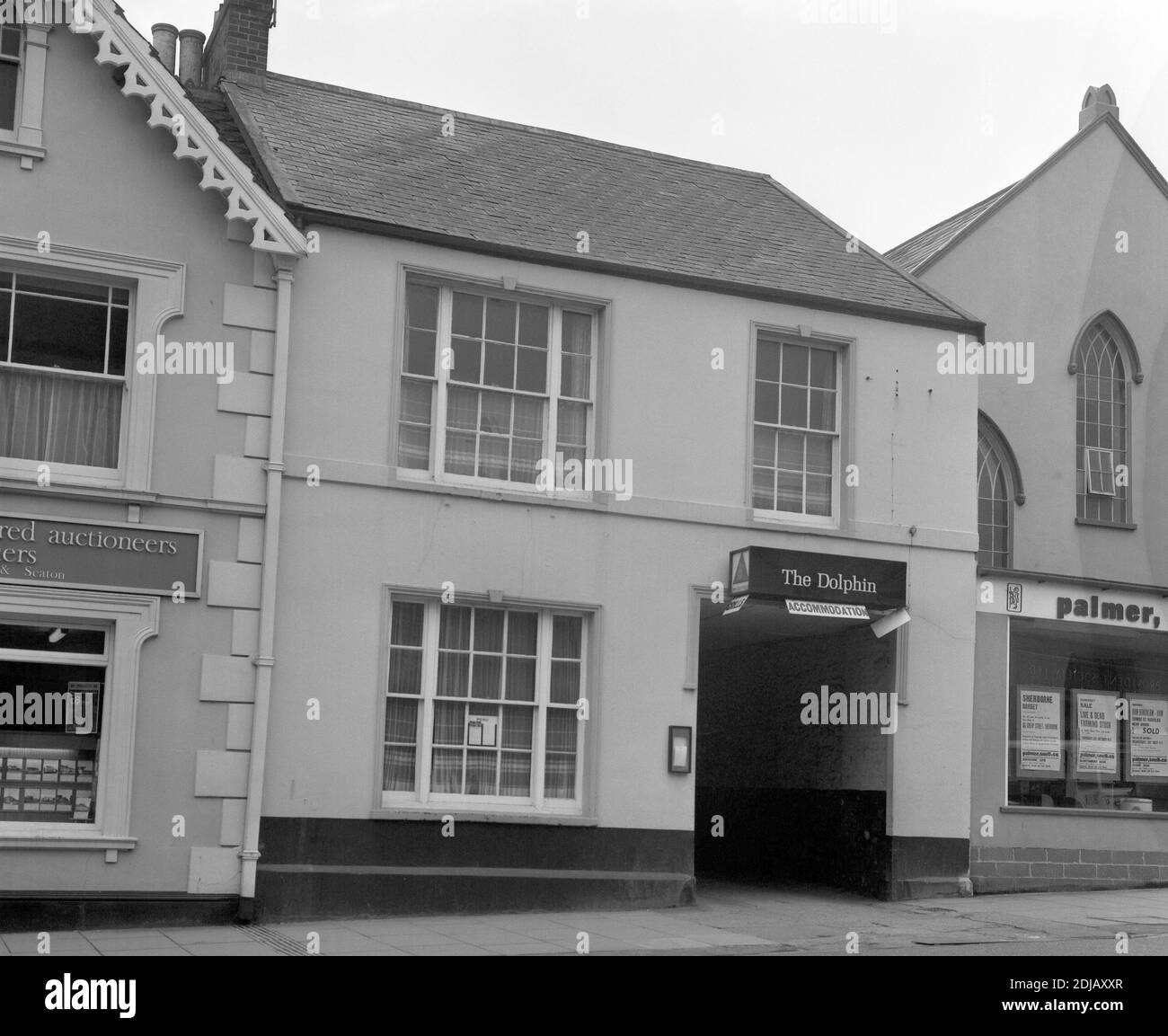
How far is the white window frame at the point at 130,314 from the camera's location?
46.2 ft

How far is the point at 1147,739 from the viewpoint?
61.8 ft

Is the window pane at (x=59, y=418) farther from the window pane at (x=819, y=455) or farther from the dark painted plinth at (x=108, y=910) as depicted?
the window pane at (x=819, y=455)

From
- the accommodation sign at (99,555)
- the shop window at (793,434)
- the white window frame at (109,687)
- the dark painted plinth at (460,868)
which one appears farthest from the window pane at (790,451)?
the white window frame at (109,687)

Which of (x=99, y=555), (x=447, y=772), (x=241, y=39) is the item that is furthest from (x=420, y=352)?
(x=241, y=39)

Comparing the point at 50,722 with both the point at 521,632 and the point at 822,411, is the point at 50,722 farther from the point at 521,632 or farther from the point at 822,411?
the point at 822,411

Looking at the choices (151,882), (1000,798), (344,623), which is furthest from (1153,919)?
(151,882)

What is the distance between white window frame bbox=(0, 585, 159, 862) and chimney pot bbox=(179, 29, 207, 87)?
8.69m

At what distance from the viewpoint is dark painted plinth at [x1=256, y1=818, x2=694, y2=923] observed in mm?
14469

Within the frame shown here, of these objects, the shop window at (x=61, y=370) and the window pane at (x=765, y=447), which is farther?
the window pane at (x=765, y=447)

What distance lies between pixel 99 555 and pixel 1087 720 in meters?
11.4

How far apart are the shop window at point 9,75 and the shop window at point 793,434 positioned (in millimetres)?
7893

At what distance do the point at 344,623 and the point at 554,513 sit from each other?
2454 mm

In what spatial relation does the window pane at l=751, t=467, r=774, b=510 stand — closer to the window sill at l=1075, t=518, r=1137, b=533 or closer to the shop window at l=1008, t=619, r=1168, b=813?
the shop window at l=1008, t=619, r=1168, b=813

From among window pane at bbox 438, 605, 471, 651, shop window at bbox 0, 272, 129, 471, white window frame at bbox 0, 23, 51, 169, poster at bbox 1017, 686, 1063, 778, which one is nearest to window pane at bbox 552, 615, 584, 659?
window pane at bbox 438, 605, 471, 651
